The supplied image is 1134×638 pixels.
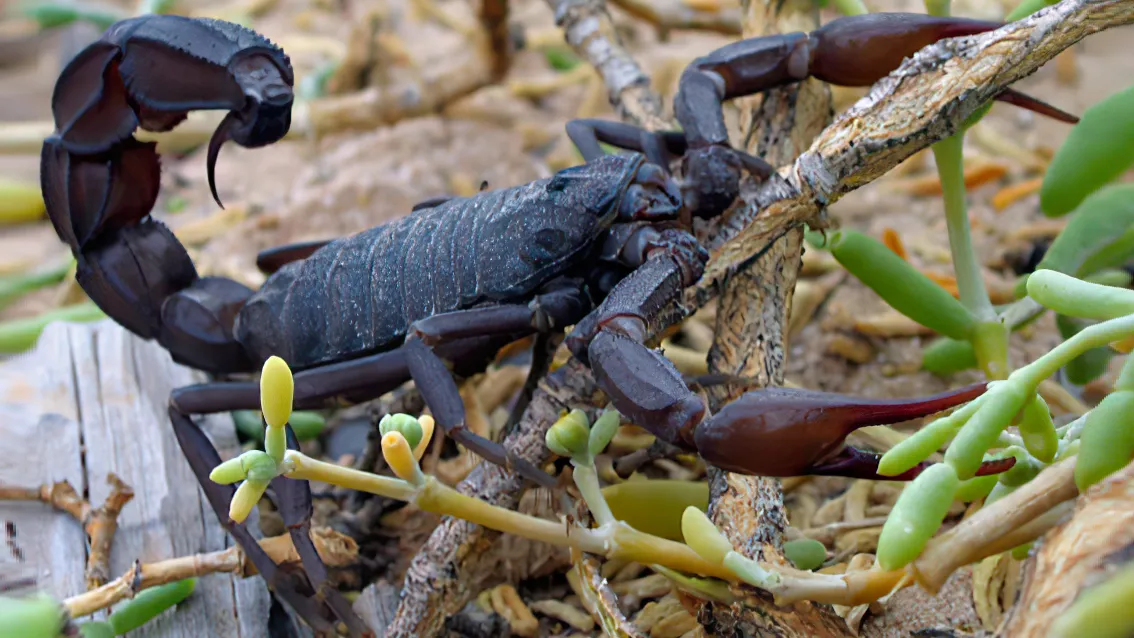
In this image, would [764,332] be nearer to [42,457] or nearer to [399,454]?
[399,454]

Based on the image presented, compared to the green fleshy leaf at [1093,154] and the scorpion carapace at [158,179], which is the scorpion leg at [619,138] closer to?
the scorpion carapace at [158,179]

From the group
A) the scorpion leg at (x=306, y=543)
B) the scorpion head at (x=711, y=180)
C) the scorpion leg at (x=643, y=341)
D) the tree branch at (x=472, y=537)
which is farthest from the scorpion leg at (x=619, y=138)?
the scorpion leg at (x=306, y=543)

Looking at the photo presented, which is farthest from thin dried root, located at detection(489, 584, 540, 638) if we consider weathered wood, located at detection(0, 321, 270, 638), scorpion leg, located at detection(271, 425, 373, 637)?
weathered wood, located at detection(0, 321, 270, 638)

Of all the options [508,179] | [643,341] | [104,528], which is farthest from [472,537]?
[508,179]

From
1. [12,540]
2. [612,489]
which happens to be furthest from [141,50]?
[612,489]

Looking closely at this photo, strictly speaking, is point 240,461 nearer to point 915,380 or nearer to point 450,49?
point 915,380

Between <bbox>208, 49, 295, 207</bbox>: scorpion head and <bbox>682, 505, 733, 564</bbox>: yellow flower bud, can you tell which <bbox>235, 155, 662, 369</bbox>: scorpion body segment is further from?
<bbox>682, 505, 733, 564</bbox>: yellow flower bud
